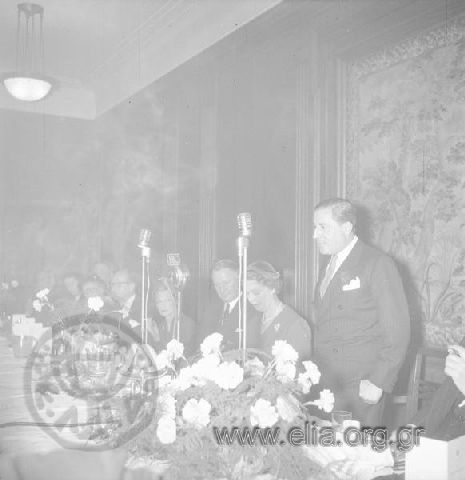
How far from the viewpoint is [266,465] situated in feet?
4.24

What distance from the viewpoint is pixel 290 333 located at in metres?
2.72

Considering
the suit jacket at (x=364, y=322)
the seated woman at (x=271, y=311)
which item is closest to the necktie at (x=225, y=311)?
the seated woman at (x=271, y=311)

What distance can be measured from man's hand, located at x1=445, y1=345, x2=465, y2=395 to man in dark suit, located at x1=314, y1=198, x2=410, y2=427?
0.93 m

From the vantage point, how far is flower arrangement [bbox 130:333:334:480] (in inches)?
49.8

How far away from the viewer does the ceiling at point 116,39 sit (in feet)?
14.7

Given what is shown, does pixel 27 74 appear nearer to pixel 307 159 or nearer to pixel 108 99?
pixel 108 99

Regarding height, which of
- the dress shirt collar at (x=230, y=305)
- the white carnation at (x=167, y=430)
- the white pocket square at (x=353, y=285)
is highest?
the white pocket square at (x=353, y=285)

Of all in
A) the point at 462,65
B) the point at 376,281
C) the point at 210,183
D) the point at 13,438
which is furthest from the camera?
the point at 210,183

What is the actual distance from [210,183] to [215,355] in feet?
10.7

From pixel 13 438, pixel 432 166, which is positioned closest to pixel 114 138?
pixel 432 166

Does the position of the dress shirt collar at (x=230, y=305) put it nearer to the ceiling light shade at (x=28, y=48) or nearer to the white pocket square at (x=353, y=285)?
the white pocket square at (x=353, y=285)

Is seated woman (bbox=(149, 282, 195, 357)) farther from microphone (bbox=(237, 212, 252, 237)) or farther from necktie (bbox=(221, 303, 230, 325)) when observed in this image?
microphone (bbox=(237, 212, 252, 237))

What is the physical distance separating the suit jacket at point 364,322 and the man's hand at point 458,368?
93cm

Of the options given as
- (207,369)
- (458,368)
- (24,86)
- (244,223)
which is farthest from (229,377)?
(24,86)
